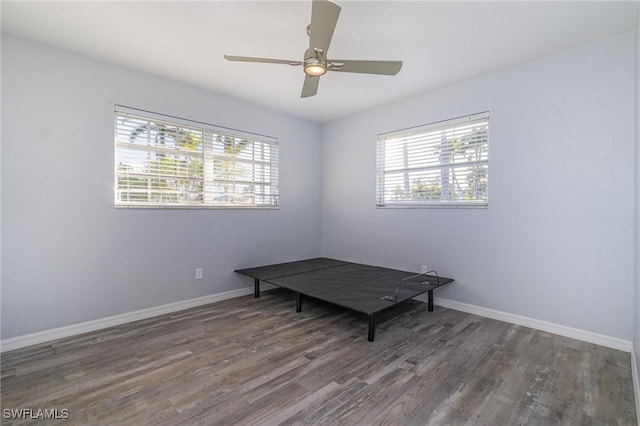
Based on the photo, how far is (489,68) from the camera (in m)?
3.06

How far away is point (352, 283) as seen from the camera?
336 cm

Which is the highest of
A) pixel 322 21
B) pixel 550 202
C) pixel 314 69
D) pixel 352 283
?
pixel 322 21

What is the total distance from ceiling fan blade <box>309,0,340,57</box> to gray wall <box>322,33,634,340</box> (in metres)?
2.18

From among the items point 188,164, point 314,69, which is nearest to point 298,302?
point 188,164

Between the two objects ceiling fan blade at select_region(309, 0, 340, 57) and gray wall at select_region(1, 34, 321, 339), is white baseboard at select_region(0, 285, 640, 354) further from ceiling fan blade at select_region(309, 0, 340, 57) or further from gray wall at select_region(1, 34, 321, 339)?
ceiling fan blade at select_region(309, 0, 340, 57)

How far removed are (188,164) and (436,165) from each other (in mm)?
3038

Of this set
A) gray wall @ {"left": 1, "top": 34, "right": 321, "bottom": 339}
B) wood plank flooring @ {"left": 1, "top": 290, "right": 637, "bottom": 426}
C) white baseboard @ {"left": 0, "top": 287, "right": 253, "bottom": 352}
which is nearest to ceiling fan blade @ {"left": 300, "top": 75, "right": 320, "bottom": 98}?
gray wall @ {"left": 1, "top": 34, "right": 321, "bottom": 339}

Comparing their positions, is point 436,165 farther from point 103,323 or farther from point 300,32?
point 103,323

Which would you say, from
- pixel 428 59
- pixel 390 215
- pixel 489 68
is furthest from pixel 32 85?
pixel 489 68

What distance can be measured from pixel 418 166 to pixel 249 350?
2.93m

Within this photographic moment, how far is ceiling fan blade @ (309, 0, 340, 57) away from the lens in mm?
1655

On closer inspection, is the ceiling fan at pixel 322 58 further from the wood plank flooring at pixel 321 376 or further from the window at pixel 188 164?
the wood plank flooring at pixel 321 376

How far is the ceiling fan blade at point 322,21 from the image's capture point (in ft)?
5.43

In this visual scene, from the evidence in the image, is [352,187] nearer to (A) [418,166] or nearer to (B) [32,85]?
(A) [418,166]
